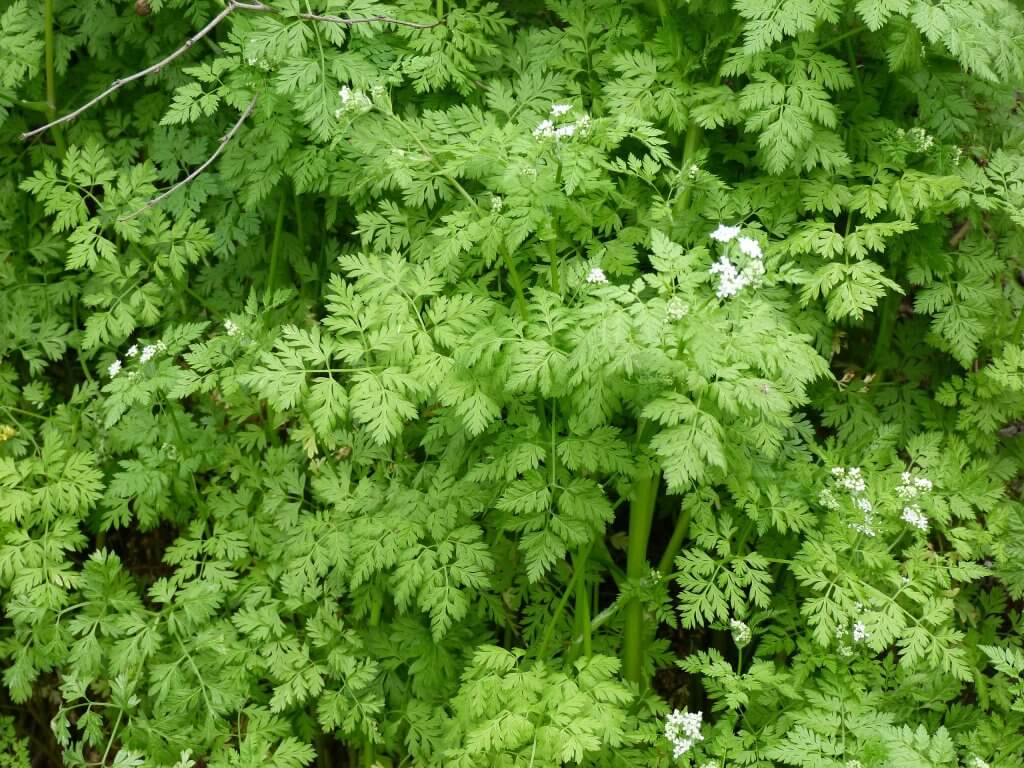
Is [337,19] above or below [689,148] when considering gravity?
above

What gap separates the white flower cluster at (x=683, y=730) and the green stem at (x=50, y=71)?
3494mm

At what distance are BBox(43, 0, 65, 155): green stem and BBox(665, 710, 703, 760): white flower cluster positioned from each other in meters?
3.49

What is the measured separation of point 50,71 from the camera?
13.1ft

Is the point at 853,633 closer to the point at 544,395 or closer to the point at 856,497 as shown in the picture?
the point at 856,497

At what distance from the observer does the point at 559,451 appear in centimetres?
298

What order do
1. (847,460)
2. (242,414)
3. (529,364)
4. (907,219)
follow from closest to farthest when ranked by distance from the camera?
1. (529,364)
2. (907,219)
3. (847,460)
4. (242,414)

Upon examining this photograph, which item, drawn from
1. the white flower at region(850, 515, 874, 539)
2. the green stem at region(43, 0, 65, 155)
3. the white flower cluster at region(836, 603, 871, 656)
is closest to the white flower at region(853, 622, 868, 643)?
the white flower cluster at region(836, 603, 871, 656)

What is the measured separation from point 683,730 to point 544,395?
126 centimetres

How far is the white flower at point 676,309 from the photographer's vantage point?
2598 mm

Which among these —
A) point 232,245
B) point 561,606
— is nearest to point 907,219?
point 561,606

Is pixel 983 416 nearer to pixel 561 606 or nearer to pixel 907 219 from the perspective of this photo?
pixel 907 219

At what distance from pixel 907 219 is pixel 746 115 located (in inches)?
26.1

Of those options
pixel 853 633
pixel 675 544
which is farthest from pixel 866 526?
pixel 675 544

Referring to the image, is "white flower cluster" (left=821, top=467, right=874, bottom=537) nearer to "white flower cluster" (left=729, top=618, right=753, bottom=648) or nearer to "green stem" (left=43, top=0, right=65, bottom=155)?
"white flower cluster" (left=729, top=618, right=753, bottom=648)
